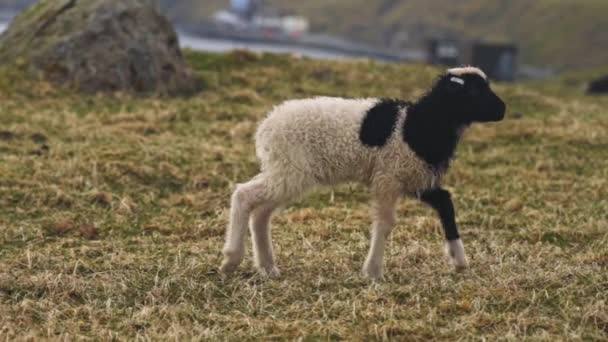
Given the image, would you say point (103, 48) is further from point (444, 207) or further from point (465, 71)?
point (444, 207)

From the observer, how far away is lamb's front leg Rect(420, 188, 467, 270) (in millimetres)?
8445

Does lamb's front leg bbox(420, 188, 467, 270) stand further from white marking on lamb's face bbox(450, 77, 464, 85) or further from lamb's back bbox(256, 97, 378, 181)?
white marking on lamb's face bbox(450, 77, 464, 85)

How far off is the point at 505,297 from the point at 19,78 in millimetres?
14140

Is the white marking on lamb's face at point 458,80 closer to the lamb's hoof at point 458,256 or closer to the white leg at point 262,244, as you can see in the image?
the lamb's hoof at point 458,256

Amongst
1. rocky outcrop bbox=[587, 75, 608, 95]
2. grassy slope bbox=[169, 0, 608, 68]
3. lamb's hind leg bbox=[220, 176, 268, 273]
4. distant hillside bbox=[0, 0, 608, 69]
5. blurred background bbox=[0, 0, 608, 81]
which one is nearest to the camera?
lamb's hind leg bbox=[220, 176, 268, 273]

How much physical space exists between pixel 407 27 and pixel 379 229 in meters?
161

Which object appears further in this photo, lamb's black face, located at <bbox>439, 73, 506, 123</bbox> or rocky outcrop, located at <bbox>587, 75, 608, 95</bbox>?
rocky outcrop, located at <bbox>587, 75, 608, 95</bbox>

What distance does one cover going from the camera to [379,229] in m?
8.30

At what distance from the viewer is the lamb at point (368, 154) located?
8234 mm

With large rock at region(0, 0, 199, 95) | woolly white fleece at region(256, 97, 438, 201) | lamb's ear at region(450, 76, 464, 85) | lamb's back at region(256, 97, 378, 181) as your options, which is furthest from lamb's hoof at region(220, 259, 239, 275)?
large rock at region(0, 0, 199, 95)

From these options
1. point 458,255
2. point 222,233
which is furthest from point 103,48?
point 458,255

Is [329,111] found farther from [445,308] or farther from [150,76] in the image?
[150,76]

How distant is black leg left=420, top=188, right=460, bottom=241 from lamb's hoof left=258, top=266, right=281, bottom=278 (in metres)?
1.60

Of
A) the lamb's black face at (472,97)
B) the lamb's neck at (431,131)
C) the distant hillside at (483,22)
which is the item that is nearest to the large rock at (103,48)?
the lamb's neck at (431,131)
